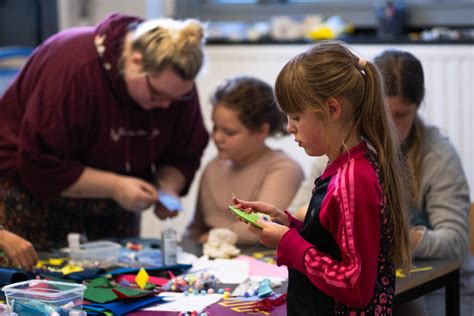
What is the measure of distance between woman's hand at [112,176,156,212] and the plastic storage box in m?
0.71

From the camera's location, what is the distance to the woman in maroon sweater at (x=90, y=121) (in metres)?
2.68

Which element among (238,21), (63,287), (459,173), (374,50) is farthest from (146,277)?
(238,21)

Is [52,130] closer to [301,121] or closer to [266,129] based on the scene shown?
[266,129]

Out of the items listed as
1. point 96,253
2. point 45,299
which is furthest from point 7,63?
point 45,299

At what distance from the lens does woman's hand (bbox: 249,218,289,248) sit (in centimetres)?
179

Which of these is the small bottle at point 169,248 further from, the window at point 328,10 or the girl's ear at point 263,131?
the window at point 328,10

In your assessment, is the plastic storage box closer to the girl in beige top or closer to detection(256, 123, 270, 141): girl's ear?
the girl in beige top

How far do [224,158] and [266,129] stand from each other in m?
0.18

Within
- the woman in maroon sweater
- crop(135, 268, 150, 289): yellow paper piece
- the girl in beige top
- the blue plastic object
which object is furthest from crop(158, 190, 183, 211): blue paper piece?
the blue plastic object

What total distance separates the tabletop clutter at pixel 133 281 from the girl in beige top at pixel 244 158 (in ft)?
0.86

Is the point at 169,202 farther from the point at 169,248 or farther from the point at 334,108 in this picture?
the point at 334,108

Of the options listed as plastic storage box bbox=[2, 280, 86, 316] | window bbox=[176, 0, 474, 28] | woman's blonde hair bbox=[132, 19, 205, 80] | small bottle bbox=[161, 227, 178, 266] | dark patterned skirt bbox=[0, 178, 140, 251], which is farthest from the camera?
window bbox=[176, 0, 474, 28]

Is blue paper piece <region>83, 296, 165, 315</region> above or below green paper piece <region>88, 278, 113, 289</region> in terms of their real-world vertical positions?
above

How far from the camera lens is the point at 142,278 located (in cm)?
225
